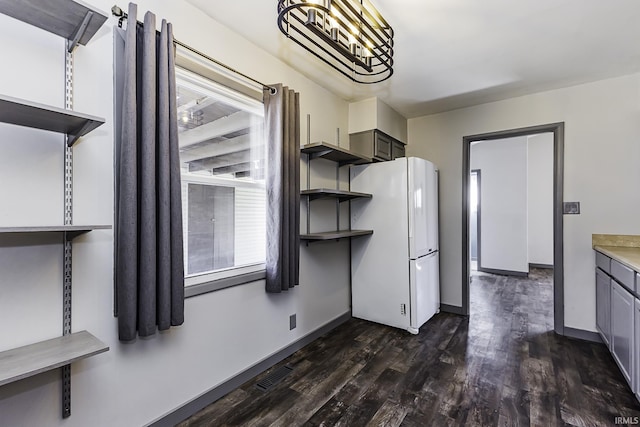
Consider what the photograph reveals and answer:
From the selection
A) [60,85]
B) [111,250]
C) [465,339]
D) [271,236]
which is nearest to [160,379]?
[111,250]

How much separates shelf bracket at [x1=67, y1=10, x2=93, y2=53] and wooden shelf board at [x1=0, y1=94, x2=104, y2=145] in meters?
0.39

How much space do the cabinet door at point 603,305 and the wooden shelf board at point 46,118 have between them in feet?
11.8

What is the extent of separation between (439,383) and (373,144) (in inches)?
89.6

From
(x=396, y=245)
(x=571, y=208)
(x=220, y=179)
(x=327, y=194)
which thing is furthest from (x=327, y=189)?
(x=571, y=208)

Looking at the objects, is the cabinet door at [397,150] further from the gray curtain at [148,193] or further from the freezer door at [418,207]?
the gray curtain at [148,193]

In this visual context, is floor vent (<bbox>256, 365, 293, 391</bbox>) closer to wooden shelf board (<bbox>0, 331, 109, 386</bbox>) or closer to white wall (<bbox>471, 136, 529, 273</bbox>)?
wooden shelf board (<bbox>0, 331, 109, 386</bbox>)

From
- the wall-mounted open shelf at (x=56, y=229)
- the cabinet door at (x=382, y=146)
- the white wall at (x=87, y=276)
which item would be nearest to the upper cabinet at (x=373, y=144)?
the cabinet door at (x=382, y=146)

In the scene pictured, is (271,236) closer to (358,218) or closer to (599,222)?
(358,218)

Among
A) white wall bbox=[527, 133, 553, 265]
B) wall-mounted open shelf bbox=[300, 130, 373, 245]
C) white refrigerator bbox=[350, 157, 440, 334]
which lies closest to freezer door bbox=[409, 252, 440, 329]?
white refrigerator bbox=[350, 157, 440, 334]

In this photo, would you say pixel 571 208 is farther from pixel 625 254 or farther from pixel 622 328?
pixel 622 328

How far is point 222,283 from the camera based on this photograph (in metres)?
2.01

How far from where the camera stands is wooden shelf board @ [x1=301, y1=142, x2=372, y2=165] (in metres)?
2.52

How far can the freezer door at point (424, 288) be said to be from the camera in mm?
2975

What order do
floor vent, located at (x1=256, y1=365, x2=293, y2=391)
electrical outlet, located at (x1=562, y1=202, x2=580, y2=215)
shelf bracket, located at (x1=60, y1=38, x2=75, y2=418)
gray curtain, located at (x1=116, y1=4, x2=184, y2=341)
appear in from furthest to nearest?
electrical outlet, located at (x1=562, y1=202, x2=580, y2=215)
floor vent, located at (x1=256, y1=365, x2=293, y2=391)
gray curtain, located at (x1=116, y1=4, x2=184, y2=341)
shelf bracket, located at (x1=60, y1=38, x2=75, y2=418)
